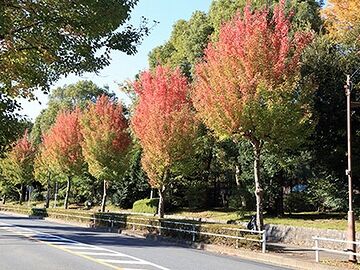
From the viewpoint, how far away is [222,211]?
3353 cm

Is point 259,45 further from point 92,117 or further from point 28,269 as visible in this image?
point 92,117

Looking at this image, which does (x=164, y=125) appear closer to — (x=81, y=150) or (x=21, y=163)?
(x=81, y=150)

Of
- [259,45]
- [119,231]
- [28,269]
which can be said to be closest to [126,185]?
[119,231]

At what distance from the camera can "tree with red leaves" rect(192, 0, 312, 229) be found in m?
17.3

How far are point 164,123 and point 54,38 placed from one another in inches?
592

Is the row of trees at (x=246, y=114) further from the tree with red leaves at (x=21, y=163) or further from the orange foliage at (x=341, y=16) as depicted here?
the tree with red leaves at (x=21, y=163)

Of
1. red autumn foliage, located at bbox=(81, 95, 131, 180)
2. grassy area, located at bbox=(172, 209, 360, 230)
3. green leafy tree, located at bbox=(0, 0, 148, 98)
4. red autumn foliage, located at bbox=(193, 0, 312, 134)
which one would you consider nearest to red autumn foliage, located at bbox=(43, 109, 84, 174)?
red autumn foliage, located at bbox=(81, 95, 131, 180)

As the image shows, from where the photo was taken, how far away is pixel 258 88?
16922mm

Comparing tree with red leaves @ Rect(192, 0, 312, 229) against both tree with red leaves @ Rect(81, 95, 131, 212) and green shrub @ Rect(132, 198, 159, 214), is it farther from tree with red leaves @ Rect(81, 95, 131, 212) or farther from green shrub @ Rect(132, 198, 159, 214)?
green shrub @ Rect(132, 198, 159, 214)

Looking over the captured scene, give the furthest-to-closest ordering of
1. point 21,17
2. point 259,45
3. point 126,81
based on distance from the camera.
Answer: point 126,81 < point 259,45 < point 21,17

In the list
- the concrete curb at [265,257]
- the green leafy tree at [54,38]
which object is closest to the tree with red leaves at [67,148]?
the concrete curb at [265,257]

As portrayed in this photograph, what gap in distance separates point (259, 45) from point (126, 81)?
28.7 meters

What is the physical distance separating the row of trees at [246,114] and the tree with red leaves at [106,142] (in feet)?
0.28

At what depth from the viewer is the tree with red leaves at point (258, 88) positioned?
17297 millimetres
